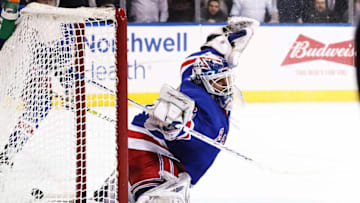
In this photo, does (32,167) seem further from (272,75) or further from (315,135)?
(272,75)

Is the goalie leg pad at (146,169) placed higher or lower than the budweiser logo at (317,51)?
higher

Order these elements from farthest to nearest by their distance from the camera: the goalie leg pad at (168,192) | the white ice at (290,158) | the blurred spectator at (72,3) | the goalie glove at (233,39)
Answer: the blurred spectator at (72,3) < the white ice at (290,158) < the goalie glove at (233,39) < the goalie leg pad at (168,192)

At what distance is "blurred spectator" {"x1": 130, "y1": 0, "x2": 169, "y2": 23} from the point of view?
5033 millimetres

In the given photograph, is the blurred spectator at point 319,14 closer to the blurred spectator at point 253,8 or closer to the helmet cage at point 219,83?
the blurred spectator at point 253,8

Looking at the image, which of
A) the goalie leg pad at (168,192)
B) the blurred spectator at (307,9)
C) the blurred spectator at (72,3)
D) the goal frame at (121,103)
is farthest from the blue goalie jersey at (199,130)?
the blurred spectator at (307,9)

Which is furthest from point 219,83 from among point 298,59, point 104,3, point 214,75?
point 298,59

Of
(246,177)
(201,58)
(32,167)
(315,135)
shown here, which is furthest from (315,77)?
(32,167)

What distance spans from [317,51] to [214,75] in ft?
11.8

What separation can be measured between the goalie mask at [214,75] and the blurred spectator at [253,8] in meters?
3.01

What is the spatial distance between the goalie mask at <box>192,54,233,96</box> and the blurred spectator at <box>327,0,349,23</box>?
342 cm

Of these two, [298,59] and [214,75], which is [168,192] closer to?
[214,75]

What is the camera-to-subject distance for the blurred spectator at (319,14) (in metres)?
5.37

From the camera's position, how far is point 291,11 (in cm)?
542

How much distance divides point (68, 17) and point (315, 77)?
4128 mm
